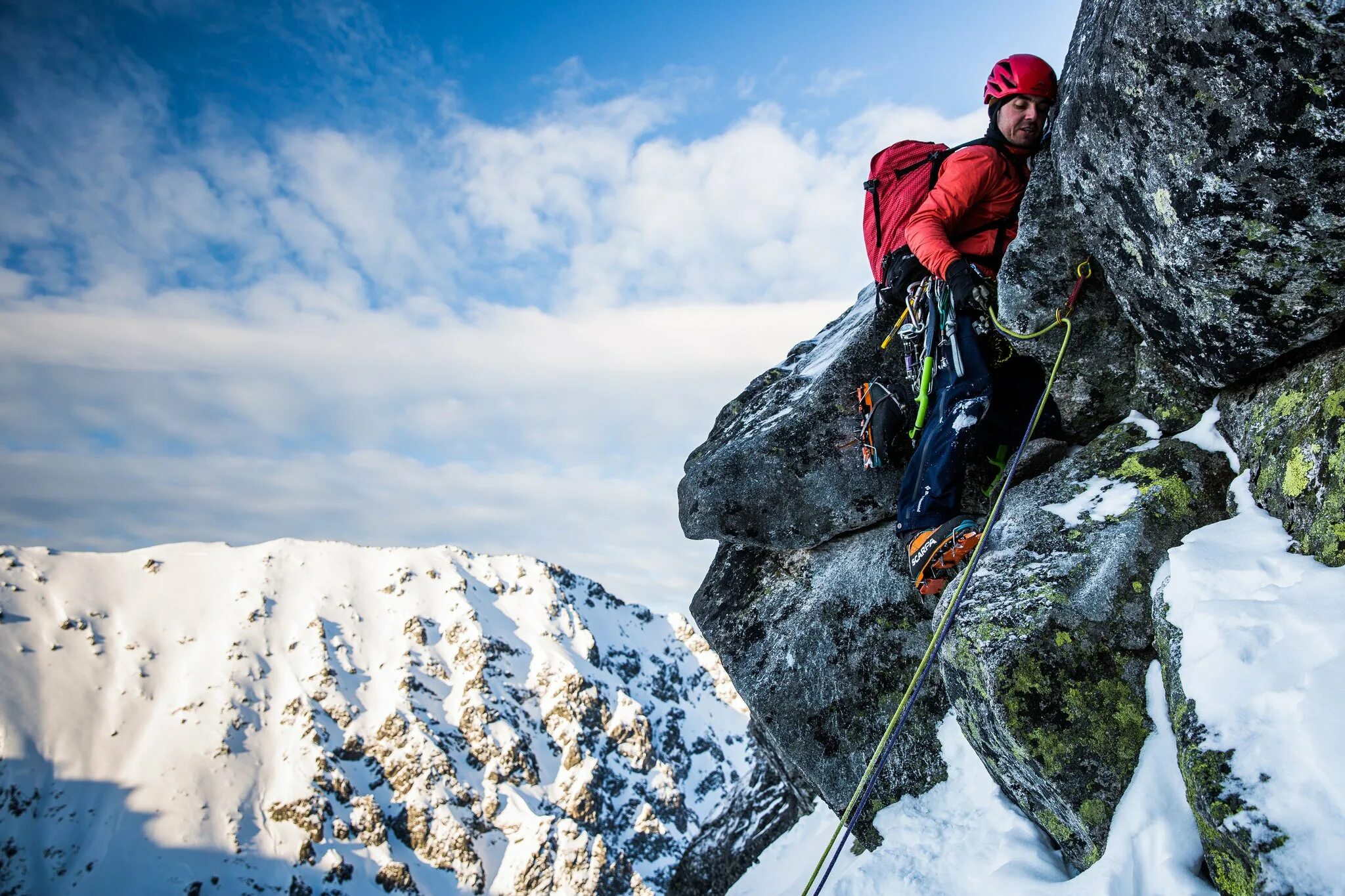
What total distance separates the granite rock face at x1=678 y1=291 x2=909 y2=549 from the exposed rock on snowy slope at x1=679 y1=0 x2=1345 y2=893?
2343mm

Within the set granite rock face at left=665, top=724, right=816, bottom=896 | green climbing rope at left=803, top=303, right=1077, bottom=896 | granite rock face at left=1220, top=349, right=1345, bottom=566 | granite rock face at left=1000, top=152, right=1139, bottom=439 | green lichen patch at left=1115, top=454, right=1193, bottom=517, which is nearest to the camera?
granite rock face at left=1220, top=349, right=1345, bottom=566

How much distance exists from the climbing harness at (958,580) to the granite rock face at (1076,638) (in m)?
0.28

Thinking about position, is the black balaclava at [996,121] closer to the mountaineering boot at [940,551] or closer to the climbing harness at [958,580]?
the climbing harness at [958,580]

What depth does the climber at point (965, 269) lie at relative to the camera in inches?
275

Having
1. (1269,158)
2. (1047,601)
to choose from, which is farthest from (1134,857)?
(1269,158)

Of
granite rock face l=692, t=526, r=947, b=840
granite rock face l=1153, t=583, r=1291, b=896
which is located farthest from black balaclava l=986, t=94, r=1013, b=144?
granite rock face l=1153, t=583, r=1291, b=896

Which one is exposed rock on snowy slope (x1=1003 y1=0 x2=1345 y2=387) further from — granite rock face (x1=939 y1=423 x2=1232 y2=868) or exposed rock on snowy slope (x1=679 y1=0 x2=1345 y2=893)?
granite rock face (x1=939 y1=423 x2=1232 y2=868)

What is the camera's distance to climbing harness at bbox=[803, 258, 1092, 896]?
4.83 metres

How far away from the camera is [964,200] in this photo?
7234 millimetres

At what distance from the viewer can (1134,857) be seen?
423 cm

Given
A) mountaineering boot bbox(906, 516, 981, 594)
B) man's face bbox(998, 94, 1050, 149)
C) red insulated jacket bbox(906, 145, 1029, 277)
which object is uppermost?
man's face bbox(998, 94, 1050, 149)

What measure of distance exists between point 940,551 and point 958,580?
0.78 m

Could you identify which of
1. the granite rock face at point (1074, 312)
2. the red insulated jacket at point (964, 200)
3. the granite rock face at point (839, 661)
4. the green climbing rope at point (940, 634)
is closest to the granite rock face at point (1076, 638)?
the green climbing rope at point (940, 634)

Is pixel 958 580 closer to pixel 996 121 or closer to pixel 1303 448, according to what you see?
pixel 1303 448
